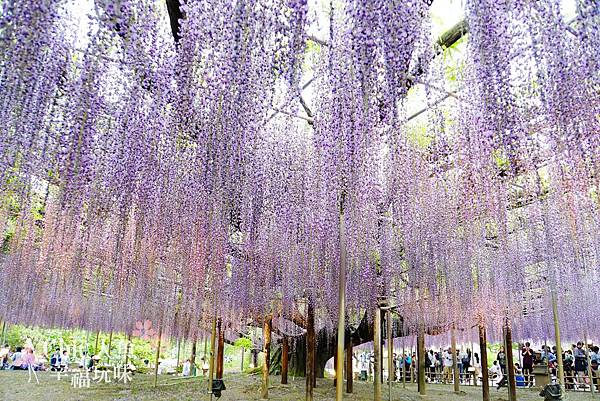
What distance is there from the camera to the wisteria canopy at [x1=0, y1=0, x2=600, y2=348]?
4.15m

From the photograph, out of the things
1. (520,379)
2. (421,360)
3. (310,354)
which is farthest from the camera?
(520,379)

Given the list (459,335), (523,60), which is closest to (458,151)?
(523,60)

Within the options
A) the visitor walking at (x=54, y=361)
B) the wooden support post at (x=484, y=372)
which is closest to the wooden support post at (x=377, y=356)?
the wooden support post at (x=484, y=372)

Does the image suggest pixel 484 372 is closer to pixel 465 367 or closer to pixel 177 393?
pixel 177 393

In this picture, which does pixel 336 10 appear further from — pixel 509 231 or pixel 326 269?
pixel 509 231

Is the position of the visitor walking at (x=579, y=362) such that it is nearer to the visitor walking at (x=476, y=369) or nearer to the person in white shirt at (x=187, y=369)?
the visitor walking at (x=476, y=369)

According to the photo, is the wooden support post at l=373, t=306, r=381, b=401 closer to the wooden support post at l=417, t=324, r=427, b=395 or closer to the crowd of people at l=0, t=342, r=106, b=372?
the wooden support post at l=417, t=324, r=427, b=395

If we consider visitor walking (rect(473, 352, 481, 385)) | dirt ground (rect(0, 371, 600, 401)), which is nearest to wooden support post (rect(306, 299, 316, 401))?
dirt ground (rect(0, 371, 600, 401))

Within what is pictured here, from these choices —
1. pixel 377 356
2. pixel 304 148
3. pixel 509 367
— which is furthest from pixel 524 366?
pixel 304 148

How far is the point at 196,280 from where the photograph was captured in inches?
345

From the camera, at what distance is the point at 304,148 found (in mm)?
7012

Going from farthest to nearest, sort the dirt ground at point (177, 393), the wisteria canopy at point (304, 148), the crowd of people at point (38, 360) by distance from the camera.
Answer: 1. the crowd of people at point (38, 360)
2. the dirt ground at point (177, 393)
3. the wisteria canopy at point (304, 148)

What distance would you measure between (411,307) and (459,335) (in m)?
8.88

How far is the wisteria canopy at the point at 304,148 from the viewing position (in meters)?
4.15
